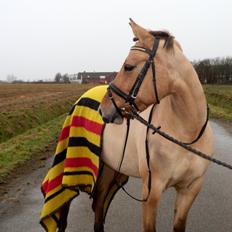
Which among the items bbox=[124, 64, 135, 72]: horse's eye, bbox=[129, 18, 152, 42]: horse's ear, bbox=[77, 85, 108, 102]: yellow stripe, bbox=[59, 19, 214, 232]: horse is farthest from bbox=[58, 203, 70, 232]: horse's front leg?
bbox=[129, 18, 152, 42]: horse's ear

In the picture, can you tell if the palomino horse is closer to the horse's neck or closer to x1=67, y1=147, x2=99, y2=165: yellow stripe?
the horse's neck

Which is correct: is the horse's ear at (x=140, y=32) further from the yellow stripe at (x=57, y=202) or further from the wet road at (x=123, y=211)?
the wet road at (x=123, y=211)

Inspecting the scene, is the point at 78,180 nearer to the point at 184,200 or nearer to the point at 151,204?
the point at 151,204

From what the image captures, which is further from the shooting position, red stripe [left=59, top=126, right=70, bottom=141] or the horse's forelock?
red stripe [left=59, top=126, right=70, bottom=141]

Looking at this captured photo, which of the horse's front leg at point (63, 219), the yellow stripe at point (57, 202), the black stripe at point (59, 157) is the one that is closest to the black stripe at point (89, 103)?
the black stripe at point (59, 157)

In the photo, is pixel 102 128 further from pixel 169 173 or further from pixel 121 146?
pixel 169 173

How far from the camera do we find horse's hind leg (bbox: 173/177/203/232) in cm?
384

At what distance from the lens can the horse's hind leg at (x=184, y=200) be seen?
12.6ft

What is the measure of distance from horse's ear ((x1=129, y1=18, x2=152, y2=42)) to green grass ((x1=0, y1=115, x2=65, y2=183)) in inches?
194

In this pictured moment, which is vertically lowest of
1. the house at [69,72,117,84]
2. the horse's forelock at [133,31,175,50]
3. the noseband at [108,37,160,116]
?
the house at [69,72,117,84]

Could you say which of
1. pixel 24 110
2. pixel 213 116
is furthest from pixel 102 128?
pixel 213 116

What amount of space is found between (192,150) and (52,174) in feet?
5.97

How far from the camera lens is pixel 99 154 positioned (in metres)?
4.39

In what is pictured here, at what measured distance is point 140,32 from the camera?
326 centimetres
